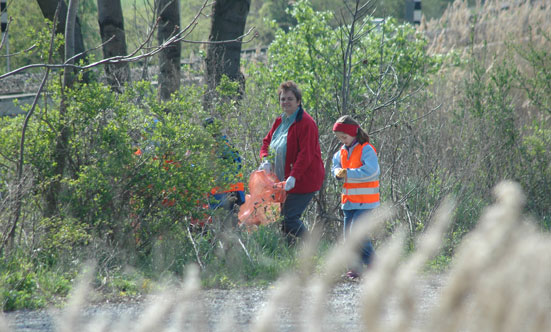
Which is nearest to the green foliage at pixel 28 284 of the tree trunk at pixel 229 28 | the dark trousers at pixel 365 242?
the dark trousers at pixel 365 242

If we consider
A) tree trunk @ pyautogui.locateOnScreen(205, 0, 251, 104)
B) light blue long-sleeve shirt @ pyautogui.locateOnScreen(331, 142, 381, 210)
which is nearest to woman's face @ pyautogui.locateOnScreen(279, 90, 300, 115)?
light blue long-sleeve shirt @ pyautogui.locateOnScreen(331, 142, 381, 210)

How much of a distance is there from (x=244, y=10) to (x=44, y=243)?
6.59 meters

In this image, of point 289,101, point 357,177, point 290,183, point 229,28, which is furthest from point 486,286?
point 229,28

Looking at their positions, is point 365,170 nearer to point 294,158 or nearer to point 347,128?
point 347,128

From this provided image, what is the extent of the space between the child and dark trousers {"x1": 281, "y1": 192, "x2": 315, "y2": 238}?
65cm

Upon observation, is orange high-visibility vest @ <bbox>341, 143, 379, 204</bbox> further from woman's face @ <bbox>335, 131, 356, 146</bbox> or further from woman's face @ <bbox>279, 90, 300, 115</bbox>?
woman's face @ <bbox>279, 90, 300, 115</bbox>

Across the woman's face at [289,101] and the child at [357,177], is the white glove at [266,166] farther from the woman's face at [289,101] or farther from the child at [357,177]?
the child at [357,177]

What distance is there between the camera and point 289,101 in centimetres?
731

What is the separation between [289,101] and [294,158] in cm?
59

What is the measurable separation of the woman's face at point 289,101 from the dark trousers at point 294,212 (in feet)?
2.92

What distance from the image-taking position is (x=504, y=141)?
10.4 m

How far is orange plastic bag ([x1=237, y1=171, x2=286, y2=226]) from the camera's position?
290 inches

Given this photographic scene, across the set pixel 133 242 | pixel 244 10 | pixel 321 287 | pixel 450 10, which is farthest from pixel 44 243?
pixel 450 10

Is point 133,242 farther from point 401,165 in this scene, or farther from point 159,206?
point 401,165
